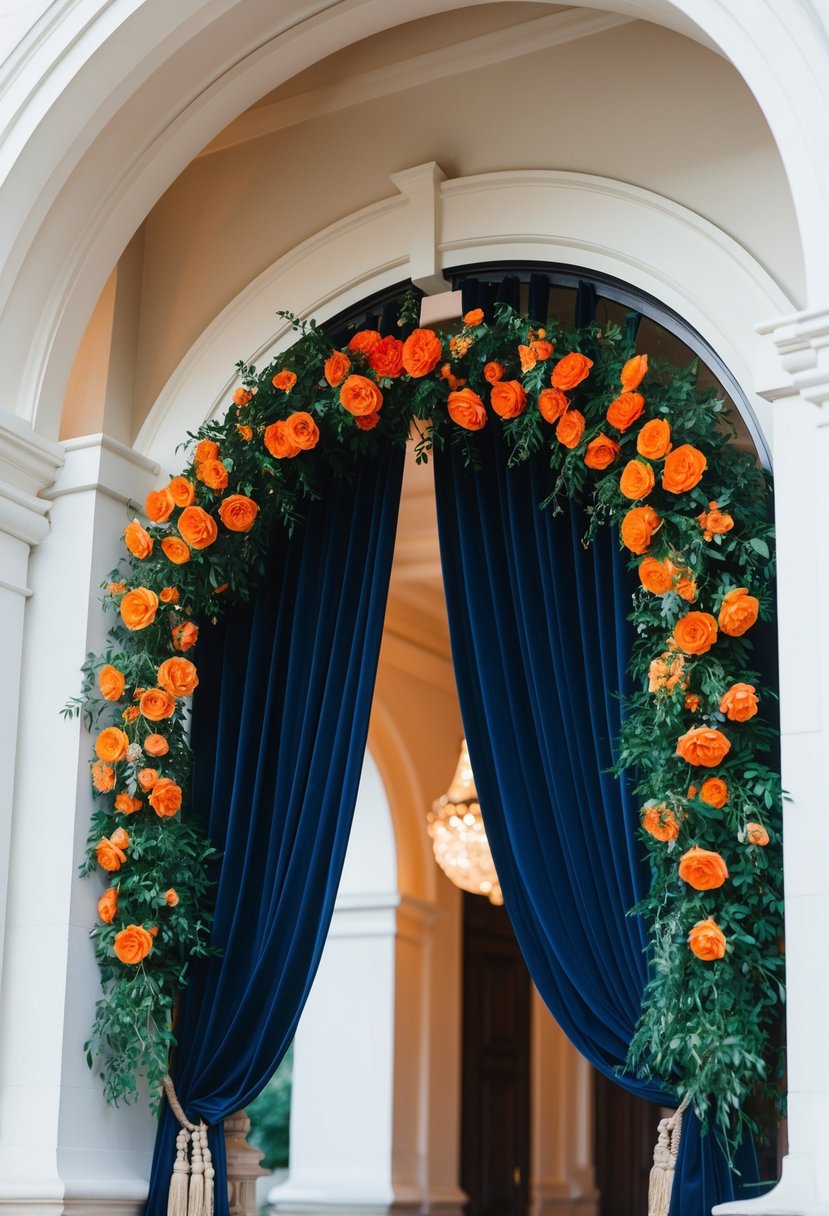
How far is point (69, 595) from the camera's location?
4.60 m

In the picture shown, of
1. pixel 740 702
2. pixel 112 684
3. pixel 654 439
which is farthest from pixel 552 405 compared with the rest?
pixel 112 684

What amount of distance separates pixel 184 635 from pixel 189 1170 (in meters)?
1.51

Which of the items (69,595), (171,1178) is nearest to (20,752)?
(69,595)

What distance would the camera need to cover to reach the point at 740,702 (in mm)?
3578

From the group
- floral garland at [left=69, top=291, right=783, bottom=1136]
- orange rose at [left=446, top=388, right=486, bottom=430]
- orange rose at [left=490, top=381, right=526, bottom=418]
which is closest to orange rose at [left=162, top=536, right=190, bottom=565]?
floral garland at [left=69, top=291, right=783, bottom=1136]

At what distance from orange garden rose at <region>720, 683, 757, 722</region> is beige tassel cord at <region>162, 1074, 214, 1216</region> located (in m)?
1.90

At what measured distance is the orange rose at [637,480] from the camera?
151 inches

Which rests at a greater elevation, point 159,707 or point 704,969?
point 159,707

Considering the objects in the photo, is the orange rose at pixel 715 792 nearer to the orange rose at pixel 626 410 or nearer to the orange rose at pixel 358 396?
the orange rose at pixel 626 410

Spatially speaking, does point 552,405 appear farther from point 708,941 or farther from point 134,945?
point 134,945

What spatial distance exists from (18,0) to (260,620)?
1910 millimetres

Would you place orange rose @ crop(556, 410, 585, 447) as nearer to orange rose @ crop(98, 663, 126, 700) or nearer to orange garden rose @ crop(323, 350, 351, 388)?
orange garden rose @ crop(323, 350, 351, 388)

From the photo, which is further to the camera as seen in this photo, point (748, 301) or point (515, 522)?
point (515, 522)

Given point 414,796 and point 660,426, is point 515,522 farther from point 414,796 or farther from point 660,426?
point 414,796
